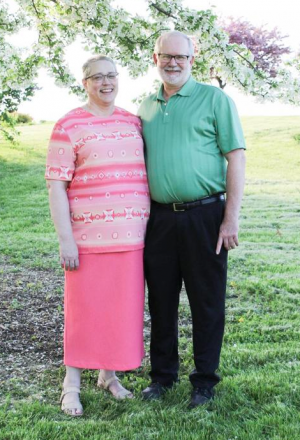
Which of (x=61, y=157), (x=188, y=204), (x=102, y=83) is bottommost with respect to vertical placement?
(x=188, y=204)

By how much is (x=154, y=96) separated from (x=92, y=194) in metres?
0.80

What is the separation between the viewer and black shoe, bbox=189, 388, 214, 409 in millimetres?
4023

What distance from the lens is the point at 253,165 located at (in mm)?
21594

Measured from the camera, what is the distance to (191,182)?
3.80m

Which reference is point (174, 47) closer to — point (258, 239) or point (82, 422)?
point (82, 422)

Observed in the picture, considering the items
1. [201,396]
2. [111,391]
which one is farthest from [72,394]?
[201,396]

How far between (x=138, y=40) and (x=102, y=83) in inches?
96.0

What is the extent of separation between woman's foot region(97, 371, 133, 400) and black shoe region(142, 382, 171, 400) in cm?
11

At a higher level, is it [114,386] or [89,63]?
[89,63]

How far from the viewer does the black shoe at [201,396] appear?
13.2ft

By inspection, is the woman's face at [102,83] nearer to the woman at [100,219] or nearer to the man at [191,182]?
the woman at [100,219]

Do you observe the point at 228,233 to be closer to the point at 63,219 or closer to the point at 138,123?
the point at 138,123

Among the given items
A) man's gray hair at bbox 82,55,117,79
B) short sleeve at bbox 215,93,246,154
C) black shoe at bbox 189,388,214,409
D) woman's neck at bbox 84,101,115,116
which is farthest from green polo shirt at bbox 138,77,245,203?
black shoe at bbox 189,388,214,409

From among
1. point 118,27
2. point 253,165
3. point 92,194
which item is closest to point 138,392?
point 92,194
